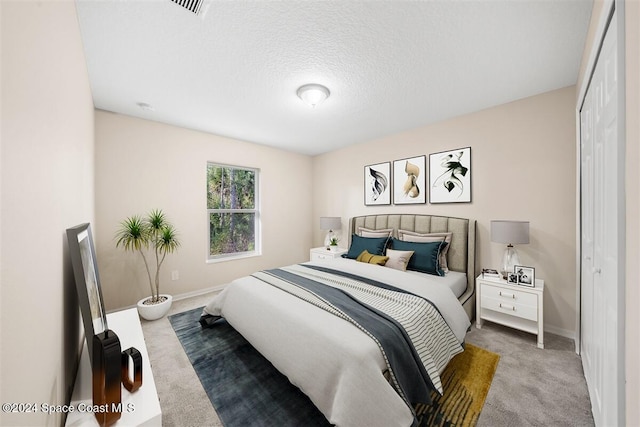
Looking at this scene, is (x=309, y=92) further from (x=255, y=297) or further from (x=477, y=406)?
(x=477, y=406)

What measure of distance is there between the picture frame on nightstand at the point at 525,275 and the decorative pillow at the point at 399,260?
1.01m

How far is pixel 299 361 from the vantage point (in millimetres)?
1550

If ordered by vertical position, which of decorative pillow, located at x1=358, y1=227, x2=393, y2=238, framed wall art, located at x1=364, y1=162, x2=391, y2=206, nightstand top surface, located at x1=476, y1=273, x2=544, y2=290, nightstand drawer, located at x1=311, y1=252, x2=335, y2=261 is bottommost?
Answer: nightstand drawer, located at x1=311, y1=252, x2=335, y2=261

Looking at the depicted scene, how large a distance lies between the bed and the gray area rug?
182 millimetres

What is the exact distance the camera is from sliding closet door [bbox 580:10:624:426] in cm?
95

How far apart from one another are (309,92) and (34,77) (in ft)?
6.30

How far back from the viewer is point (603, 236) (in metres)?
1.28

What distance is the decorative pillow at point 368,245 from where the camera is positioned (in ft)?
10.9

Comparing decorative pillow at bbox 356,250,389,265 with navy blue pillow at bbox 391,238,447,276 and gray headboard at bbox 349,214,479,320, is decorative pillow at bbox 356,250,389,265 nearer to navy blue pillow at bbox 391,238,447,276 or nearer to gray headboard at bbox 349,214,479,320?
navy blue pillow at bbox 391,238,447,276

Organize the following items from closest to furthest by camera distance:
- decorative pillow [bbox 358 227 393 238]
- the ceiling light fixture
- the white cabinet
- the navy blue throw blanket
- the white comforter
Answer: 1. the white cabinet
2. the white comforter
3. the navy blue throw blanket
4. the ceiling light fixture
5. decorative pillow [bbox 358 227 393 238]

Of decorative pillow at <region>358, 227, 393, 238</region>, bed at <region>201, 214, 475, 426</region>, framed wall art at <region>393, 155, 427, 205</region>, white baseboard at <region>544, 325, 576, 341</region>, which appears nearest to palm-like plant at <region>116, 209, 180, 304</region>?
bed at <region>201, 214, 475, 426</region>

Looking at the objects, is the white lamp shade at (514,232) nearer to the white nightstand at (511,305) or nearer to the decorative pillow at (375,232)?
the white nightstand at (511,305)

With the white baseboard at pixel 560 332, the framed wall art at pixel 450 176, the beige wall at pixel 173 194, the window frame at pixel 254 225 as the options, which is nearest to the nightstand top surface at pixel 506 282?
the white baseboard at pixel 560 332

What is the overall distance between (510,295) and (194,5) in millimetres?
3471
